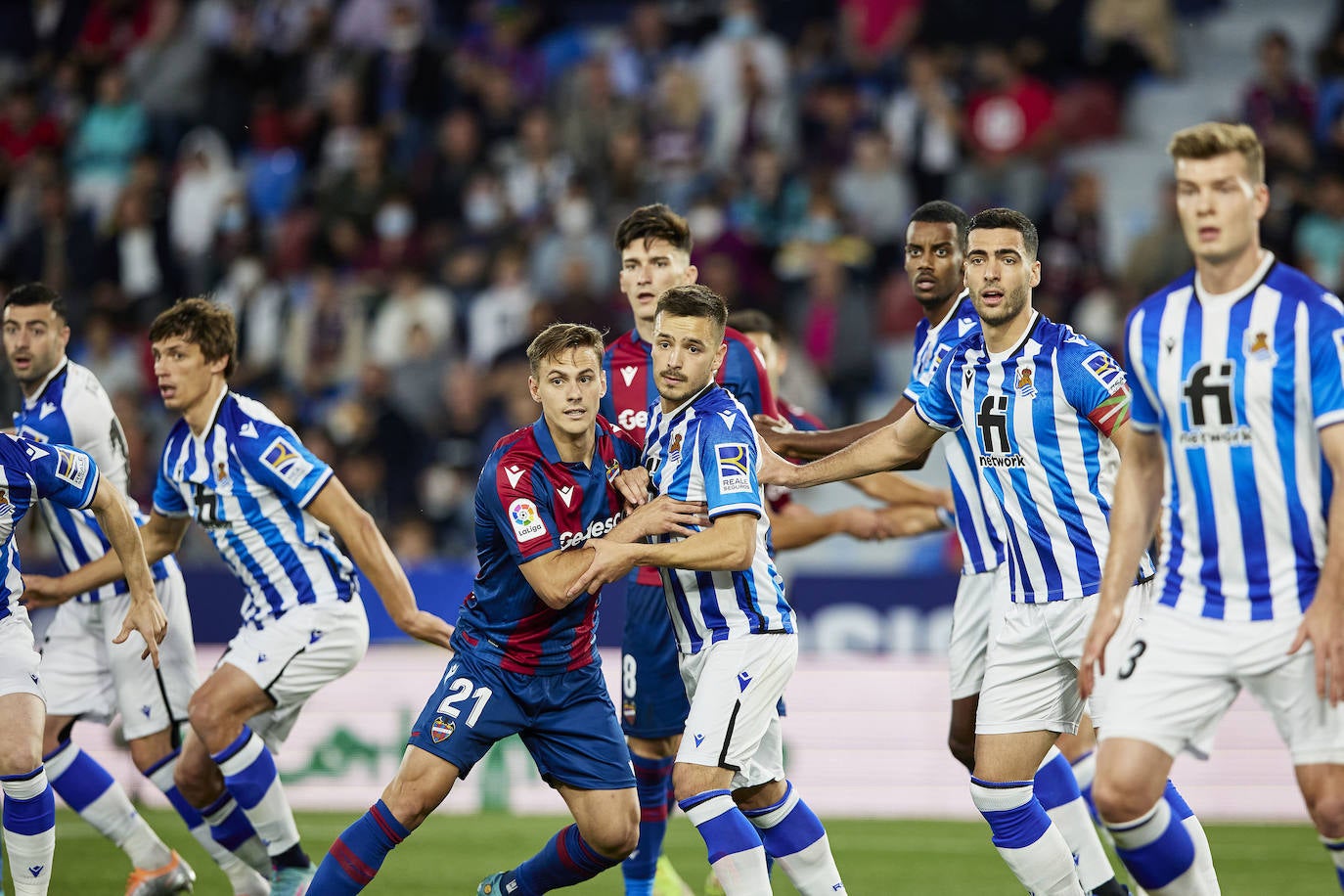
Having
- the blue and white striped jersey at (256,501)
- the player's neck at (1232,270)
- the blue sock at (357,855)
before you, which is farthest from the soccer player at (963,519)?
the blue sock at (357,855)

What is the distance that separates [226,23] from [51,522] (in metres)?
12.6

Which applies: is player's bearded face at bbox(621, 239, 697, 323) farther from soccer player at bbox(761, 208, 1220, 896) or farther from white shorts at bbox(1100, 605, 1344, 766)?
white shorts at bbox(1100, 605, 1344, 766)

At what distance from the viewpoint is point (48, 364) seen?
777cm

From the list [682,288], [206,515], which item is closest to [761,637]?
[682,288]

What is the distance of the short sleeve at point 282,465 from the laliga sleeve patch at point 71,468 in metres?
0.78

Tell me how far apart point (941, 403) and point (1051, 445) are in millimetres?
497

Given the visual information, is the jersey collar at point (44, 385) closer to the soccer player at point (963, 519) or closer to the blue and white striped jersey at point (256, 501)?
the blue and white striped jersey at point (256, 501)

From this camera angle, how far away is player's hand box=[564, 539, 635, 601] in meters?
5.83

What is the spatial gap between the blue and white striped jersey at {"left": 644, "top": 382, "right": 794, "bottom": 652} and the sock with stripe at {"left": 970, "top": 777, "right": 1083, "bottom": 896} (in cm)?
99

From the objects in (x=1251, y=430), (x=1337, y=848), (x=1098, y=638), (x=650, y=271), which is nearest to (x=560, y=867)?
(x=1098, y=638)

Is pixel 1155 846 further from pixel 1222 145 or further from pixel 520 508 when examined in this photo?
pixel 520 508

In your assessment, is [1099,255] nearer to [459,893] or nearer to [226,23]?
[459,893]

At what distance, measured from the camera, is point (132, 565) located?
6512mm

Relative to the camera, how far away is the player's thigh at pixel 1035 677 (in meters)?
6.06
